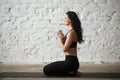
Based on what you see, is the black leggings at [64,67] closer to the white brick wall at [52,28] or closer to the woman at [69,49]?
the woman at [69,49]

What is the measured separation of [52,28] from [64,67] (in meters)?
1.63

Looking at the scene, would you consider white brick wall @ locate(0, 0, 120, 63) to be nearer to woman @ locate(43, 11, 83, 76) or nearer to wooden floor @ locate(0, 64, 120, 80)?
wooden floor @ locate(0, 64, 120, 80)

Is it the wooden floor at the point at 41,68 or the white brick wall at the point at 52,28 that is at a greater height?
the white brick wall at the point at 52,28

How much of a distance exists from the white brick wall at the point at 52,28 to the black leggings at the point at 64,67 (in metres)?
1.44

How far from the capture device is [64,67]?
4.17 metres

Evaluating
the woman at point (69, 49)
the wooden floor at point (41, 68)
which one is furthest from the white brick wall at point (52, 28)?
the woman at point (69, 49)

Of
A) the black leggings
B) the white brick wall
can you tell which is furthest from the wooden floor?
the white brick wall

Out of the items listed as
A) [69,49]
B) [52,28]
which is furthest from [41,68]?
[69,49]

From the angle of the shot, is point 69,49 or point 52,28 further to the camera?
point 52,28

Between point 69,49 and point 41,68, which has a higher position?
point 69,49

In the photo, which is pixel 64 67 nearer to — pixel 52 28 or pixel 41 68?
pixel 41 68

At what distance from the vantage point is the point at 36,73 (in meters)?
4.54

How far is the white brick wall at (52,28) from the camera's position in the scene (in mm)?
5605

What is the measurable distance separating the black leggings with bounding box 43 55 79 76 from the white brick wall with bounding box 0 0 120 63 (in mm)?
1442
